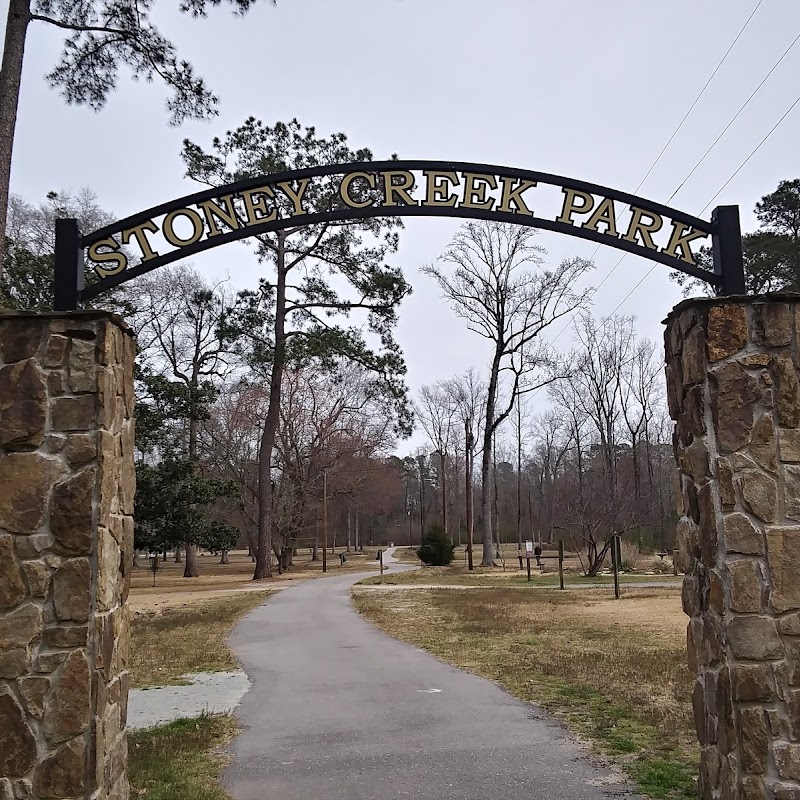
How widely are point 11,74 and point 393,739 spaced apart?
7853 millimetres

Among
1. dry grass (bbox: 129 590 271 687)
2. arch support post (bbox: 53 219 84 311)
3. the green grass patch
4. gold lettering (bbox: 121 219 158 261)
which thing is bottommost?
dry grass (bbox: 129 590 271 687)

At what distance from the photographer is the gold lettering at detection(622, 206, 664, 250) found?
5.18 metres

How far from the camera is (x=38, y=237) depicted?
875 inches

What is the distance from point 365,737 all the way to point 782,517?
3.77 meters

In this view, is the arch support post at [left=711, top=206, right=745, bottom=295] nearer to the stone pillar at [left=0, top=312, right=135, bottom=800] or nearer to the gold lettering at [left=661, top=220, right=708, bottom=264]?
the gold lettering at [left=661, top=220, right=708, bottom=264]

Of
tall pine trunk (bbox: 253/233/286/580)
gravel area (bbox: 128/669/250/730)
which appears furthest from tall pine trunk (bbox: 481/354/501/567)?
gravel area (bbox: 128/669/250/730)

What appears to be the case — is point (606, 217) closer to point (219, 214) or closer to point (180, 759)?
point (219, 214)

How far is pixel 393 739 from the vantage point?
20.5 feet

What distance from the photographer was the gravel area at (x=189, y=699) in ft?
23.4

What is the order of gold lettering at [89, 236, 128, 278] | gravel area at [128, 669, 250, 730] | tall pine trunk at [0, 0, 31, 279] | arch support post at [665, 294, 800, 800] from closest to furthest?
arch support post at [665, 294, 800, 800]
gold lettering at [89, 236, 128, 278]
gravel area at [128, 669, 250, 730]
tall pine trunk at [0, 0, 31, 279]

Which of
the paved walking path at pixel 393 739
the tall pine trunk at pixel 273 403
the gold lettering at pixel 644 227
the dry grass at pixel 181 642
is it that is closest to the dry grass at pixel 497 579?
the tall pine trunk at pixel 273 403

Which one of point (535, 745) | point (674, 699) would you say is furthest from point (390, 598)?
point (535, 745)

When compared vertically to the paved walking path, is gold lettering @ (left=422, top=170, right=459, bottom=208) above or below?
above

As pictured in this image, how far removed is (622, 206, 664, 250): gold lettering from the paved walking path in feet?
11.3
